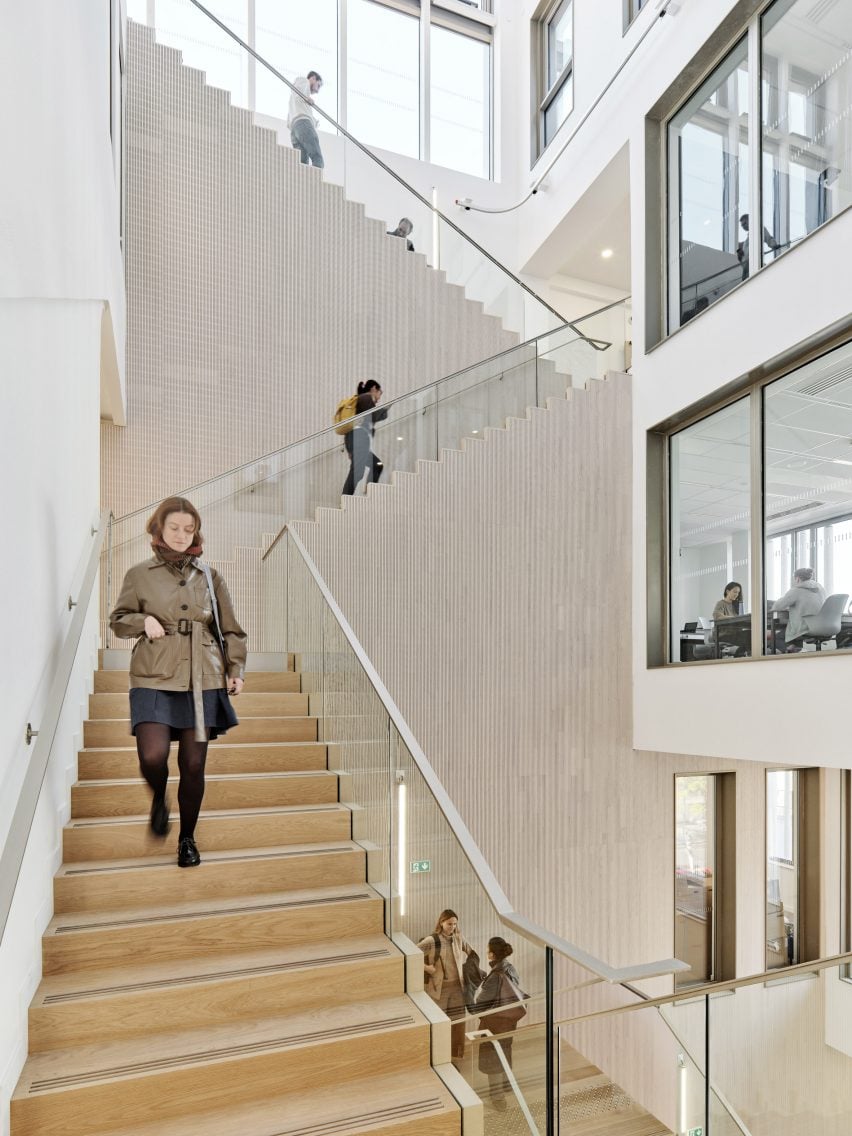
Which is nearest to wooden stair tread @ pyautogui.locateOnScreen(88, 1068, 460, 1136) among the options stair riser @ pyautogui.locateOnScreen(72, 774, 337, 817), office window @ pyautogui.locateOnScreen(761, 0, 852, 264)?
stair riser @ pyautogui.locateOnScreen(72, 774, 337, 817)

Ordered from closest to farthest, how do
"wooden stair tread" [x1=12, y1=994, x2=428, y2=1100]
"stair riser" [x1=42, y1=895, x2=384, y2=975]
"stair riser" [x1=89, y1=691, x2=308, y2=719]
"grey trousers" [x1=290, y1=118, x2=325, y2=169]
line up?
"wooden stair tread" [x1=12, y1=994, x2=428, y2=1100]
"stair riser" [x1=42, y1=895, x2=384, y2=975]
"stair riser" [x1=89, y1=691, x2=308, y2=719]
"grey trousers" [x1=290, y1=118, x2=325, y2=169]

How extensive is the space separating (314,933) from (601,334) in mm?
6068

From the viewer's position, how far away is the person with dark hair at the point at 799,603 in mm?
5410

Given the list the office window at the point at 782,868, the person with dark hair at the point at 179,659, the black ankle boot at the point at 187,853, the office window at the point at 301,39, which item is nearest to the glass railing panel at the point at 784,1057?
the black ankle boot at the point at 187,853

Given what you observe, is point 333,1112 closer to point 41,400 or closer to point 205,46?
point 41,400

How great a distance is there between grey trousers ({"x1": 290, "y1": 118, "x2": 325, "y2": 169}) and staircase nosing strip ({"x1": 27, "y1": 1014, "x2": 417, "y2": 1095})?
28.7 ft

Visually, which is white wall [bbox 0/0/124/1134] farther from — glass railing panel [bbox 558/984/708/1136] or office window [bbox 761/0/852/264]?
office window [bbox 761/0/852/264]

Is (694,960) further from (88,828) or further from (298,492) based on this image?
(88,828)

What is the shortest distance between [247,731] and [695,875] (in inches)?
217

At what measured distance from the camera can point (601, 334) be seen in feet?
25.4

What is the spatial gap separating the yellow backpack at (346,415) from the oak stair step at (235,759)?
11.8 ft

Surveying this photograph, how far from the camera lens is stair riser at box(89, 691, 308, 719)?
4543 mm

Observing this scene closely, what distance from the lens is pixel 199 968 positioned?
3031 mm

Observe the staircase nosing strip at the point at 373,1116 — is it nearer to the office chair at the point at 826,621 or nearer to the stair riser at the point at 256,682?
the stair riser at the point at 256,682
